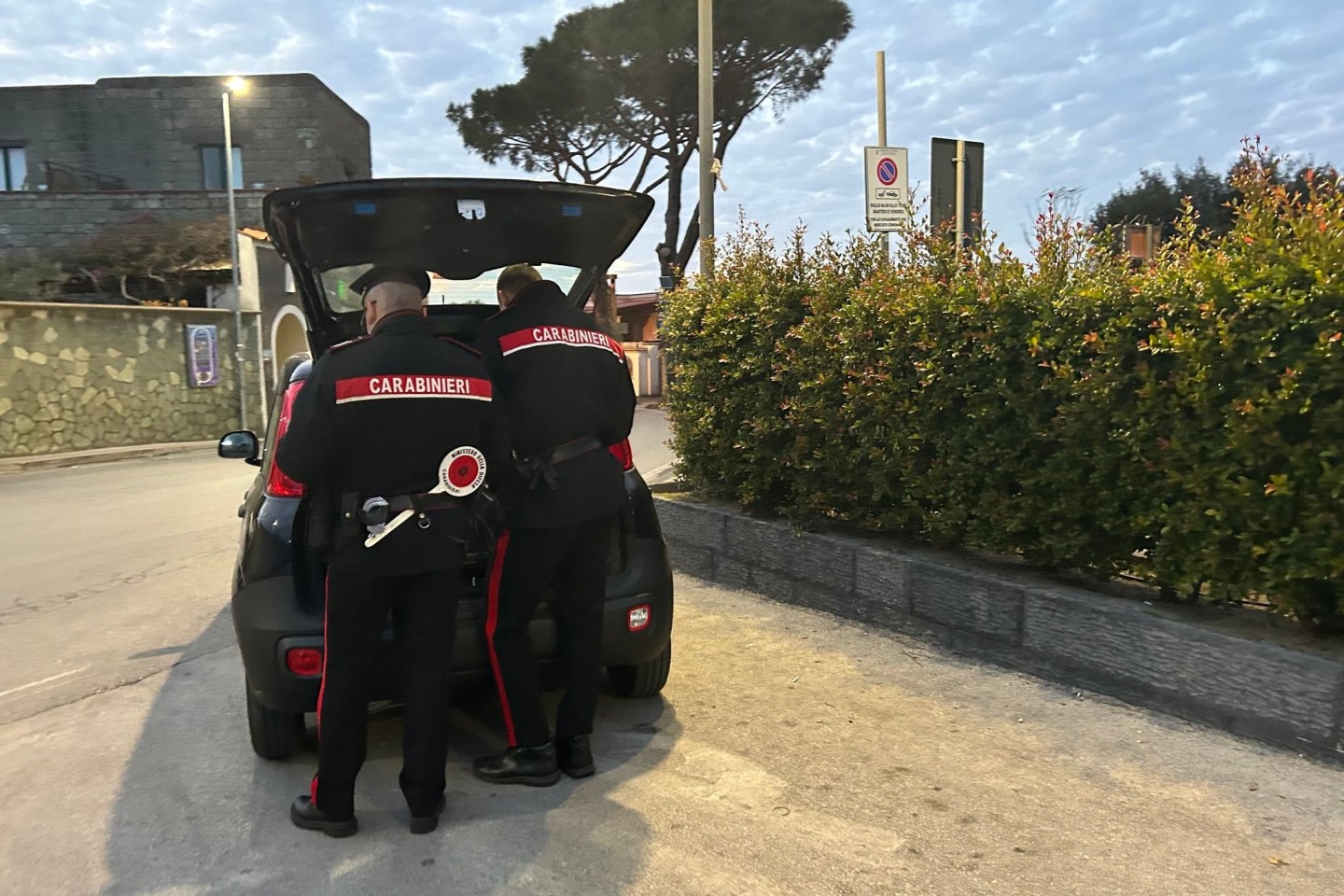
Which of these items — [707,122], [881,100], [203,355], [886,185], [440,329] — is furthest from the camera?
[203,355]

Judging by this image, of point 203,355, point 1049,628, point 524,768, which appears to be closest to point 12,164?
point 203,355

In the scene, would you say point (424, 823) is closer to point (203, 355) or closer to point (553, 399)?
point (553, 399)

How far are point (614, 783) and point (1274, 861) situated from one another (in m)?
1.93

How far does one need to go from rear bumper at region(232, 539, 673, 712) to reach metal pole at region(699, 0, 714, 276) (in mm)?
7884

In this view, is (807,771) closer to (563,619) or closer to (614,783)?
(614,783)

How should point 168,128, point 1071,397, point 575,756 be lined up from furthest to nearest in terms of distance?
point 168,128, point 1071,397, point 575,756

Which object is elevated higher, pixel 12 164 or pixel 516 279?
pixel 12 164

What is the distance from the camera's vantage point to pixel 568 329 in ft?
10.9

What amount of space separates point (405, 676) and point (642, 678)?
1191 mm

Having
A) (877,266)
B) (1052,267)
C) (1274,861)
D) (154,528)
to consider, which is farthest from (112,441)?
(1274,861)

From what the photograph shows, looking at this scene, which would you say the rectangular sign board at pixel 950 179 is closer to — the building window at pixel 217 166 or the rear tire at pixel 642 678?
the rear tire at pixel 642 678

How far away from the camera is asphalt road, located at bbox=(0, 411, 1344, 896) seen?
2.66 metres

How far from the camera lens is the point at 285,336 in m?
23.4

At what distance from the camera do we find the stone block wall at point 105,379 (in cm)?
1535
